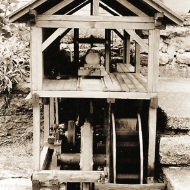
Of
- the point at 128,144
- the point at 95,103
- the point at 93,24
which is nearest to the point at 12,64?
the point at 95,103

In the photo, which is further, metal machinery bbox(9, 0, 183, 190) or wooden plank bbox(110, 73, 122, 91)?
wooden plank bbox(110, 73, 122, 91)

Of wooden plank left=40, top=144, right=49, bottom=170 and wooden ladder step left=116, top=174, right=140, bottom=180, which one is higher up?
wooden plank left=40, top=144, right=49, bottom=170

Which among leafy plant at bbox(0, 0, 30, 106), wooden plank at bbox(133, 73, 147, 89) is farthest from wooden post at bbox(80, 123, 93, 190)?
leafy plant at bbox(0, 0, 30, 106)

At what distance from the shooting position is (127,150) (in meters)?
5.82

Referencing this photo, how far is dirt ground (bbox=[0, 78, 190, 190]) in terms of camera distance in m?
5.64

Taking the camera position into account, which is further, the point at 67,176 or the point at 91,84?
the point at 91,84

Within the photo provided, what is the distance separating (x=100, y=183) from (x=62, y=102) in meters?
1.72

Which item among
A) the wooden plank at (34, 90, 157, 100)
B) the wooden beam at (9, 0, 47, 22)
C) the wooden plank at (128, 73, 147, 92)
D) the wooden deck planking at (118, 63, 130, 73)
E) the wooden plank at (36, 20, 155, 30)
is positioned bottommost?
the wooden plank at (34, 90, 157, 100)

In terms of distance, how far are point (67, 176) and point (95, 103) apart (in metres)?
1.54

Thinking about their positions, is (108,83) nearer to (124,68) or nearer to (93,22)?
(93,22)

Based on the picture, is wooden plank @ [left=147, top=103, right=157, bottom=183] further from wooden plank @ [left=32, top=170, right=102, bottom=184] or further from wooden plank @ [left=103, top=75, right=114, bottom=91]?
wooden plank @ [left=32, top=170, right=102, bottom=184]

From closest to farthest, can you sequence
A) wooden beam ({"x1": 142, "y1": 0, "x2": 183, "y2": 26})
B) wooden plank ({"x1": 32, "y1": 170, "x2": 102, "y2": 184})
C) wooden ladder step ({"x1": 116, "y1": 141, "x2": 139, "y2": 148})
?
wooden beam ({"x1": 142, "y1": 0, "x2": 183, "y2": 26}) → wooden plank ({"x1": 32, "y1": 170, "x2": 102, "y2": 184}) → wooden ladder step ({"x1": 116, "y1": 141, "x2": 139, "y2": 148})

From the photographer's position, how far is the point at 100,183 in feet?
16.9

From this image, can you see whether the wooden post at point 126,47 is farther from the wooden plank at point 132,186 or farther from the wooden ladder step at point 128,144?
the wooden plank at point 132,186
